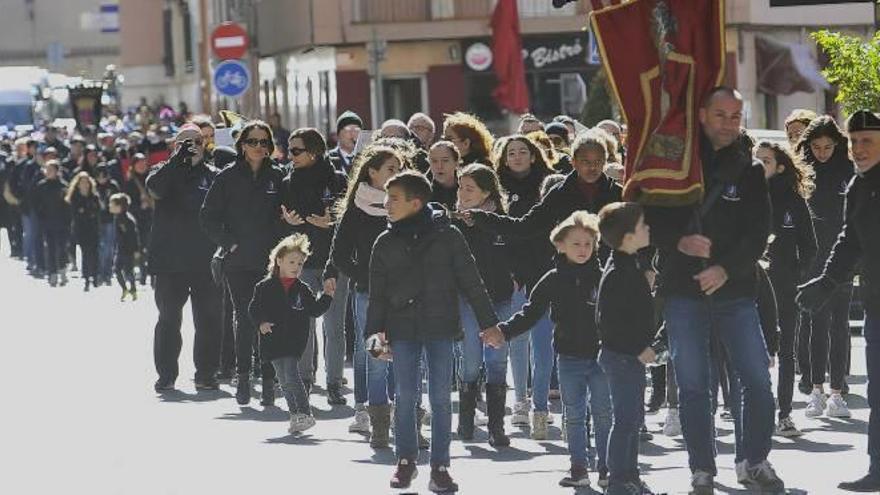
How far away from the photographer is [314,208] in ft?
62.2

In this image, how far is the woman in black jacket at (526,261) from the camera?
16031mm

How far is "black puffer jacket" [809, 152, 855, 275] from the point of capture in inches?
670

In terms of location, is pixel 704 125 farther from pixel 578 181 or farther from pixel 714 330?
pixel 578 181

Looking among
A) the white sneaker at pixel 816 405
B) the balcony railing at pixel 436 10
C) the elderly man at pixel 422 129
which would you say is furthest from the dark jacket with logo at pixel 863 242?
the balcony railing at pixel 436 10

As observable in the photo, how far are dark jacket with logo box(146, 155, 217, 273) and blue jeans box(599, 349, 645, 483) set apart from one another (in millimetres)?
8089

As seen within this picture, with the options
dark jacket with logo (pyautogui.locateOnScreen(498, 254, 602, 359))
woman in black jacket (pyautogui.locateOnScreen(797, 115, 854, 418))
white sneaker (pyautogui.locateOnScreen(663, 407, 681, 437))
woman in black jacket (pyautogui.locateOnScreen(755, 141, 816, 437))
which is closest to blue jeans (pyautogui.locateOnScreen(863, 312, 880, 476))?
dark jacket with logo (pyautogui.locateOnScreen(498, 254, 602, 359))

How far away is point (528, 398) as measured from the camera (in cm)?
1766

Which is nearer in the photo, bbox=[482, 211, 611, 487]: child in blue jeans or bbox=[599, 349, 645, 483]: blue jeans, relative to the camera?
bbox=[599, 349, 645, 483]: blue jeans

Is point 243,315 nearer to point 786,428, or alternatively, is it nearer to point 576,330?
point 786,428

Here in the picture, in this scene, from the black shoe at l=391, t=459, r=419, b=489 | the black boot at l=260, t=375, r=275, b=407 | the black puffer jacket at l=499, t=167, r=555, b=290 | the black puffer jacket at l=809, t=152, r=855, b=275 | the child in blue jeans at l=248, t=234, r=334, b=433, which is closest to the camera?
the black shoe at l=391, t=459, r=419, b=489

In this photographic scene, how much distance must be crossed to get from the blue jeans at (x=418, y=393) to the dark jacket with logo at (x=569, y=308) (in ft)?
1.14

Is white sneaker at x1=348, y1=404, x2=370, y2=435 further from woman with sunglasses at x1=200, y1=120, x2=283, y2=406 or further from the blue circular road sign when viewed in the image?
the blue circular road sign

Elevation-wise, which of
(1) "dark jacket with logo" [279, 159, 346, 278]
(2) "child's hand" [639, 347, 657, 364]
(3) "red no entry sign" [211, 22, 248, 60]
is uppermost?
(3) "red no entry sign" [211, 22, 248, 60]

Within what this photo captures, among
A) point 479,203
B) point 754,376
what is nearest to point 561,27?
point 479,203
